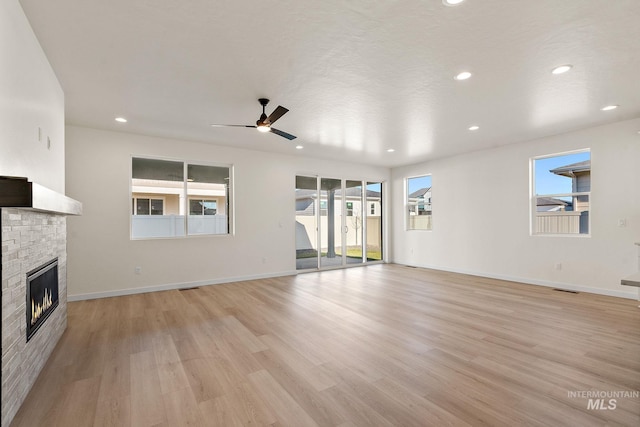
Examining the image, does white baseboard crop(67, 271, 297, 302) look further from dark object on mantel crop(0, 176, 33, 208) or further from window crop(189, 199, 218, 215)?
dark object on mantel crop(0, 176, 33, 208)

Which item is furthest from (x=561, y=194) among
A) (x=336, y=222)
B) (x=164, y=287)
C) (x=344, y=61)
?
(x=164, y=287)

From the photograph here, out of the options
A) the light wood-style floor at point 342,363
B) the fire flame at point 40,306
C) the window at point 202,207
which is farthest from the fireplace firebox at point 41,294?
the window at point 202,207

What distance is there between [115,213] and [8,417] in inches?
146

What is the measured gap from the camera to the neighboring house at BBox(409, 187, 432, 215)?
7.64m

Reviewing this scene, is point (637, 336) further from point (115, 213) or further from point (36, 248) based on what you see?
point (115, 213)

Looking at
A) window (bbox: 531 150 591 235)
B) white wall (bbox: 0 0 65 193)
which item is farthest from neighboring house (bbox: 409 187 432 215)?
white wall (bbox: 0 0 65 193)

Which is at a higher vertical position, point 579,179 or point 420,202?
point 579,179

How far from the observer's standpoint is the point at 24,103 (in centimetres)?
221

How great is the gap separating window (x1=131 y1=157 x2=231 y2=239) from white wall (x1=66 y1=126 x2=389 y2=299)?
0.55 ft

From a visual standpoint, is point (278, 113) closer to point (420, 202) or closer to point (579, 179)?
point (579, 179)

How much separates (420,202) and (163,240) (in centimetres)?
626

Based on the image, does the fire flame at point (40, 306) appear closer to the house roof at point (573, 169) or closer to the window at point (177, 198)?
the window at point (177, 198)

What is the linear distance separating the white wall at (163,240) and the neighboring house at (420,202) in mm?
2756

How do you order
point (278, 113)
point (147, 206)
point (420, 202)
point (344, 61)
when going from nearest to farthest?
point (344, 61)
point (278, 113)
point (147, 206)
point (420, 202)
